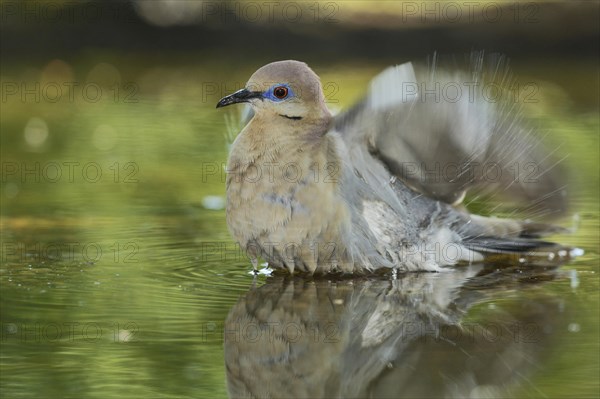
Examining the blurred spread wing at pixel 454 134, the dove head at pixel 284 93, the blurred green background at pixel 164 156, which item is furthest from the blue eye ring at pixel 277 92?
the blurred green background at pixel 164 156

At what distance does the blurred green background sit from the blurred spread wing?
19 cm

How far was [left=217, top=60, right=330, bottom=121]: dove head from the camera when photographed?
21.0ft

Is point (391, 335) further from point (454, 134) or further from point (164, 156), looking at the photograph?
point (164, 156)

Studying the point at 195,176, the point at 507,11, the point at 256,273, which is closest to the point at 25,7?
the point at 507,11

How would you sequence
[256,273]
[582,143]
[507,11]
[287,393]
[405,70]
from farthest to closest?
[507,11], [582,143], [256,273], [405,70], [287,393]

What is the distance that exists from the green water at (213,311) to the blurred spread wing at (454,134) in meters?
0.29

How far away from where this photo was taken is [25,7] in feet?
56.1

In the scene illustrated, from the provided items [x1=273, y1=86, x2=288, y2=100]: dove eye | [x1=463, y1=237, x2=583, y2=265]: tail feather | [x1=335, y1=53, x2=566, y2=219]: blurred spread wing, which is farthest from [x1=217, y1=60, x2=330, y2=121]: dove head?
[x1=463, y1=237, x2=583, y2=265]: tail feather

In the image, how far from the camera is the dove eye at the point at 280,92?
6434mm

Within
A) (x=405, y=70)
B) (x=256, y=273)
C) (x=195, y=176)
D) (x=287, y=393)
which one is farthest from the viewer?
(x=195, y=176)

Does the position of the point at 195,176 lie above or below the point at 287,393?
above

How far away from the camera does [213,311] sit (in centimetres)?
575

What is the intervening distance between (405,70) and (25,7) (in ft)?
39.9

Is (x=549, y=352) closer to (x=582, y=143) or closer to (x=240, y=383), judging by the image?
(x=240, y=383)
